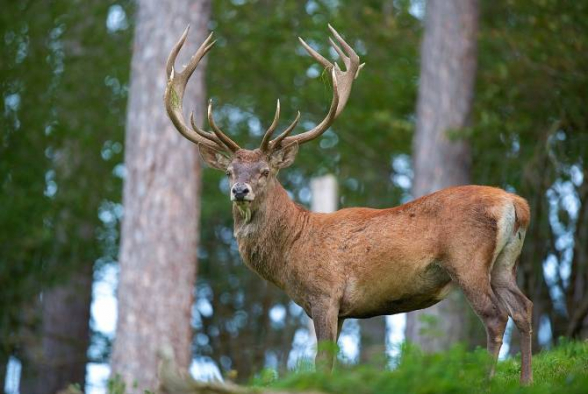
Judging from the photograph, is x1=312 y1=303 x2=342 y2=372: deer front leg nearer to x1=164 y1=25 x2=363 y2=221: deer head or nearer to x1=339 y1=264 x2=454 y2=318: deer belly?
x1=339 y1=264 x2=454 y2=318: deer belly

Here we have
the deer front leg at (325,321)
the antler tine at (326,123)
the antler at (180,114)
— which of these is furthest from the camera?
the antler at (180,114)

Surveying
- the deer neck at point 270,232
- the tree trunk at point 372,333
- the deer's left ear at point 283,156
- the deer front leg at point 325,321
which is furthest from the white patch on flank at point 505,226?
the tree trunk at point 372,333

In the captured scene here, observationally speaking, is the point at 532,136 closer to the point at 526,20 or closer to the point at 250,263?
the point at 526,20

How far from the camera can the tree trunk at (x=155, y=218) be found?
12133 mm

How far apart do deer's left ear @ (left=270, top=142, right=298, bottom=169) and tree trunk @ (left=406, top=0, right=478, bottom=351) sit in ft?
19.6

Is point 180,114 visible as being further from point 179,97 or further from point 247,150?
point 247,150

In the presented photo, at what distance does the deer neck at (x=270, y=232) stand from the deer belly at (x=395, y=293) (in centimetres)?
63

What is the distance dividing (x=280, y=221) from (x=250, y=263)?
1.40 feet

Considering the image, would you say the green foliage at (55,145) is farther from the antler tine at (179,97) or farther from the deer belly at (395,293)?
the deer belly at (395,293)

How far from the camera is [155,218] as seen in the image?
40.7 feet

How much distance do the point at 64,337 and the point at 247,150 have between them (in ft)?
42.7

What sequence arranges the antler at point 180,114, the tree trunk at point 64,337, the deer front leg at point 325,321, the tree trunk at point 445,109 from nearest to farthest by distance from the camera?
the deer front leg at point 325,321, the antler at point 180,114, the tree trunk at point 445,109, the tree trunk at point 64,337

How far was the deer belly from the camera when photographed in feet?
25.2

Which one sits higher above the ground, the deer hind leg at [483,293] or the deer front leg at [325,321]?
the deer hind leg at [483,293]
